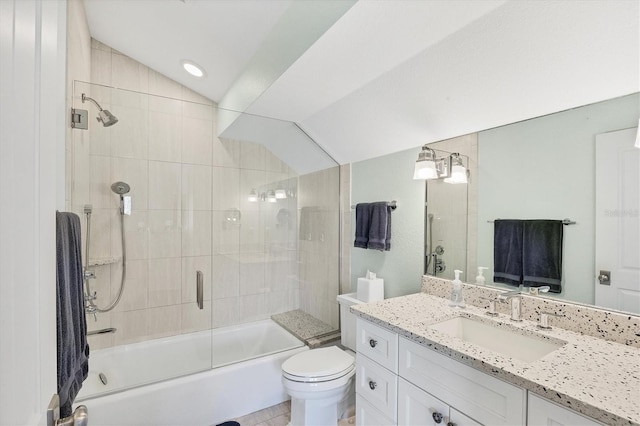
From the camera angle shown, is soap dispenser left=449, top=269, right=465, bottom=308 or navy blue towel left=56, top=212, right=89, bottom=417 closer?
navy blue towel left=56, top=212, right=89, bottom=417

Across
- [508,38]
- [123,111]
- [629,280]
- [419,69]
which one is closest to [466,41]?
[508,38]

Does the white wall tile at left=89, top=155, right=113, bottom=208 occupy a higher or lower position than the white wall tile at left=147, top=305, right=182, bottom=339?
higher

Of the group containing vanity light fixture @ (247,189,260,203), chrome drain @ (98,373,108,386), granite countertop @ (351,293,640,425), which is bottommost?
chrome drain @ (98,373,108,386)

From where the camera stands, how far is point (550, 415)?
881 mm

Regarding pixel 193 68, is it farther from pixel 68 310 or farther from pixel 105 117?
pixel 68 310

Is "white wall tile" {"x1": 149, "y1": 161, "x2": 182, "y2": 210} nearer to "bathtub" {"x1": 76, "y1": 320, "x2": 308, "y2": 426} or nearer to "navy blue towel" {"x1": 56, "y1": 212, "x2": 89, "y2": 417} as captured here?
"bathtub" {"x1": 76, "y1": 320, "x2": 308, "y2": 426}

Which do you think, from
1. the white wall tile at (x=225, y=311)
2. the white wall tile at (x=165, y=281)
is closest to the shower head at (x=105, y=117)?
the white wall tile at (x=165, y=281)

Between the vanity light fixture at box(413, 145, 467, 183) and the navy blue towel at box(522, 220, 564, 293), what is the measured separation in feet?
1.52

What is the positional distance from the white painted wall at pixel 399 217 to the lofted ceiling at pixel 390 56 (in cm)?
13

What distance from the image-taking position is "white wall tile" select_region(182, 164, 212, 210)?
2525 mm

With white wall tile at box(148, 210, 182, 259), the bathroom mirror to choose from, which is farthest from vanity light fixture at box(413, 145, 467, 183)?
white wall tile at box(148, 210, 182, 259)

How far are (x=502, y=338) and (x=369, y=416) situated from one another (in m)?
0.76

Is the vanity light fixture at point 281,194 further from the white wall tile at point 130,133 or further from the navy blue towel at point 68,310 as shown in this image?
the navy blue towel at point 68,310

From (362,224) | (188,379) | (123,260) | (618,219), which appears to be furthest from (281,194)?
(618,219)
